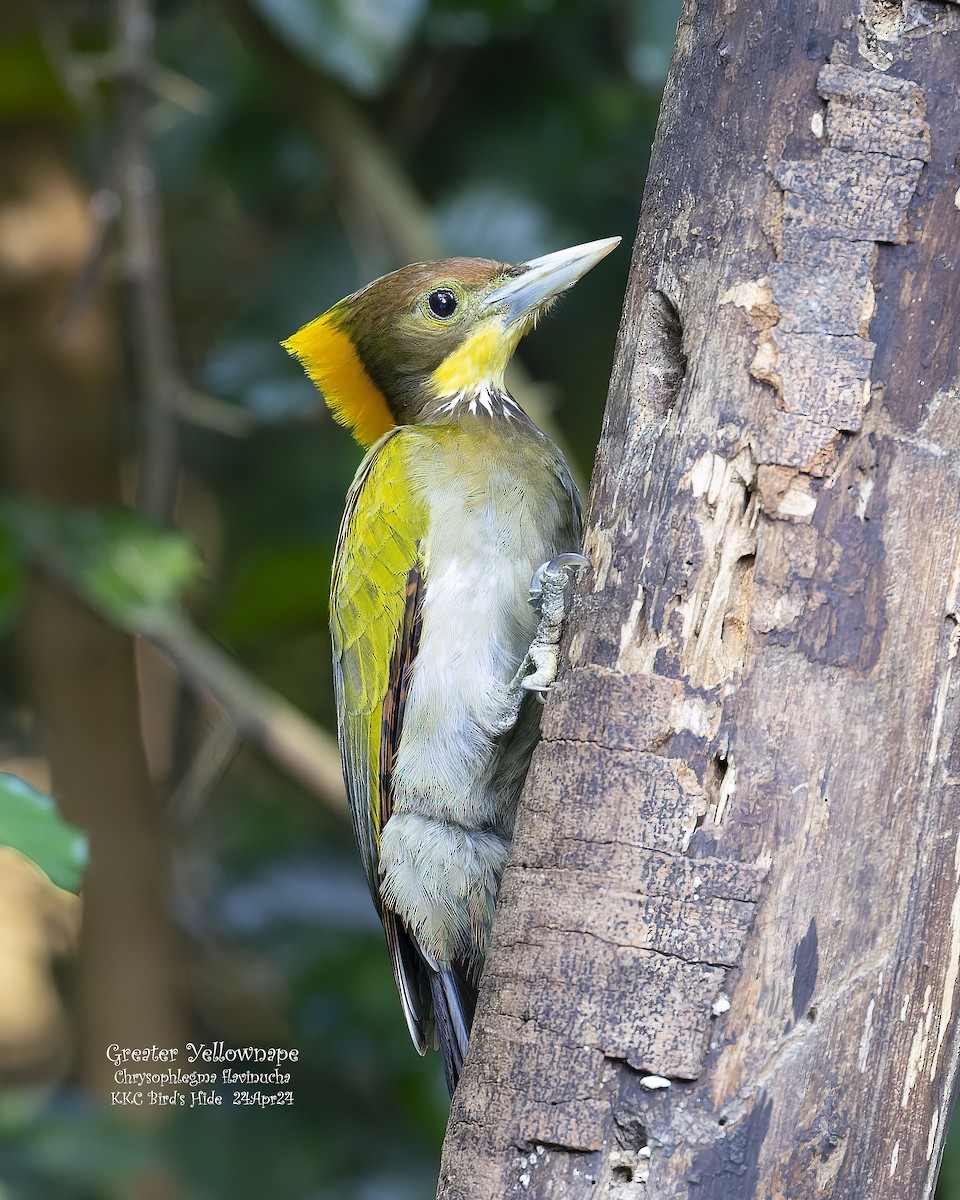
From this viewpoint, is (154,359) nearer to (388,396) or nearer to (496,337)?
(388,396)

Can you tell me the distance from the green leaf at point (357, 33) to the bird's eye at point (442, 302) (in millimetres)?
732

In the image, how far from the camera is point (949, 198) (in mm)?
1748

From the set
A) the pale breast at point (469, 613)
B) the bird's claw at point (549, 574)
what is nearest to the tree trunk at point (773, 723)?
the bird's claw at point (549, 574)

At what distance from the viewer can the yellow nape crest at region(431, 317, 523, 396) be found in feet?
9.86

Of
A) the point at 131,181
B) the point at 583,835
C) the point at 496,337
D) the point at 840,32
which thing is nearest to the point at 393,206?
the point at 131,181

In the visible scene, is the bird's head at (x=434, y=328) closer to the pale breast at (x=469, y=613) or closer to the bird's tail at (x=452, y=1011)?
the pale breast at (x=469, y=613)

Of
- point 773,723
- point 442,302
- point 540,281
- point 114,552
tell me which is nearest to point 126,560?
point 114,552

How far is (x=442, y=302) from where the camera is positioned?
119 inches

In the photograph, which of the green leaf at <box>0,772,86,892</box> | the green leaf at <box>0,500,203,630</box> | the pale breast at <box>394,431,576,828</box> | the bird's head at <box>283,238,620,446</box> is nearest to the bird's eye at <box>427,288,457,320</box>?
the bird's head at <box>283,238,620,446</box>

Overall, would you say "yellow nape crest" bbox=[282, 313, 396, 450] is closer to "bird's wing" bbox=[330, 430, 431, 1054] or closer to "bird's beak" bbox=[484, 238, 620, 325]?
"bird's wing" bbox=[330, 430, 431, 1054]

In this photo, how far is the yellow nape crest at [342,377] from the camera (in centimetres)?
309

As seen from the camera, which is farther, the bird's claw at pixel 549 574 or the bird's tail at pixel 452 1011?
the bird's tail at pixel 452 1011

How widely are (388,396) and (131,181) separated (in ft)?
4.08

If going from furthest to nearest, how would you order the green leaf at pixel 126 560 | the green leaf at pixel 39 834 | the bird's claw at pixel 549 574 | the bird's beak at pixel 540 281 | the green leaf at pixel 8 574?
1. the green leaf at pixel 126 560
2. the green leaf at pixel 8 574
3. the bird's beak at pixel 540 281
4. the bird's claw at pixel 549 574
5. the green leaf at pixel 39 834
